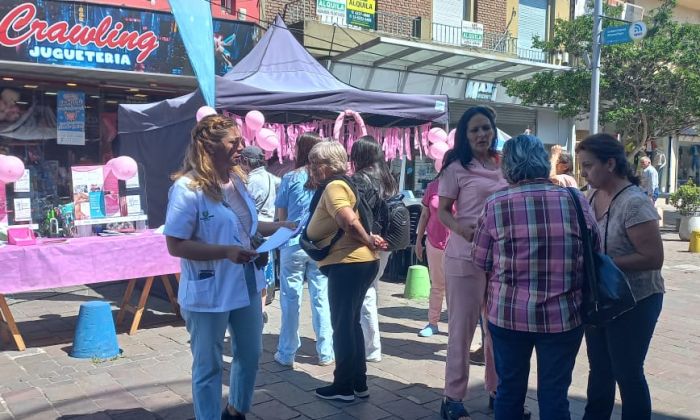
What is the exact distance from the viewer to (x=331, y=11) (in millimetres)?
14102

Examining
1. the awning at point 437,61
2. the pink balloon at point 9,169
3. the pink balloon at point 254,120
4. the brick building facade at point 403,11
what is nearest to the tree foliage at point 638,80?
the awning at point 437,61

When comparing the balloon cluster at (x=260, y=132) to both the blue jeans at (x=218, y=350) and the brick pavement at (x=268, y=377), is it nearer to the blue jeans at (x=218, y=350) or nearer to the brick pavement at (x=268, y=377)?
the brick pavement at (x=268, y=377)

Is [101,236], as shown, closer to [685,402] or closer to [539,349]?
[539,349]

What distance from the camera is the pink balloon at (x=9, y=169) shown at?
5.62m

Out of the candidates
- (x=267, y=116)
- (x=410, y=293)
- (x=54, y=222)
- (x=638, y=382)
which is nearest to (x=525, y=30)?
(x=267, y=116)

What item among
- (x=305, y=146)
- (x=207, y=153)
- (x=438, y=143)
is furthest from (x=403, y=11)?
(x=207, y=153)

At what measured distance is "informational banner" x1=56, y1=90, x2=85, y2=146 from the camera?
11.1m

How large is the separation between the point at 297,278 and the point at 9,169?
273 centimetres

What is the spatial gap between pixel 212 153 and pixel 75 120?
9116mm

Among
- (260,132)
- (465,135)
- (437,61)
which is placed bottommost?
(465,135)

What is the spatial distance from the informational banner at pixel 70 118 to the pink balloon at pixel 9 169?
583 cm

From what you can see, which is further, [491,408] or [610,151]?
[491,408]

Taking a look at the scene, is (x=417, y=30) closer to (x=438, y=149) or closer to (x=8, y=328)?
(x=438, y=149)

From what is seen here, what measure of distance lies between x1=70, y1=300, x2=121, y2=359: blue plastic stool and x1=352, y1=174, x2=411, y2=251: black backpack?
2522 mm
